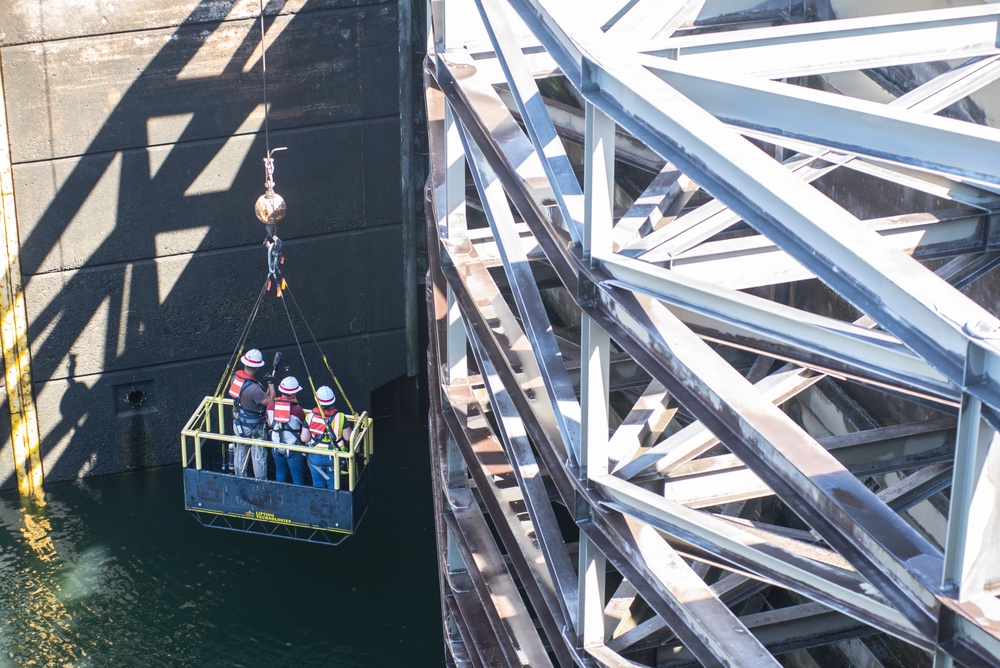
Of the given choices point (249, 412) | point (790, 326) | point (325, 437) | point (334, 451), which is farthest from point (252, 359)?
point (790, 326)

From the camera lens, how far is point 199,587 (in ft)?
52.4

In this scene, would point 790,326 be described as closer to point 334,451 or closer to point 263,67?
point 334,451

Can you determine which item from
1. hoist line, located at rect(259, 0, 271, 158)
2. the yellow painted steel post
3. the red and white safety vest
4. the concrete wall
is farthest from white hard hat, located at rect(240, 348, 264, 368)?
the yellow painted steel post

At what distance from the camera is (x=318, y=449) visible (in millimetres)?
15117

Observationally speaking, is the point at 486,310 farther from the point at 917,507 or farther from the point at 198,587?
the point at 198,587

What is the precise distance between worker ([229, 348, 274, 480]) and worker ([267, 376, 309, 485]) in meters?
0.21

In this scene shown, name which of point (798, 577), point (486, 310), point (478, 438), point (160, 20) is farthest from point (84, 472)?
point (798, 577)

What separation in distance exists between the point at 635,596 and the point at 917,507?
2797 mm

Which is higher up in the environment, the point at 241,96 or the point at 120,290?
the point at 241,96

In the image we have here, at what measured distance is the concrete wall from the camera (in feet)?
53.6

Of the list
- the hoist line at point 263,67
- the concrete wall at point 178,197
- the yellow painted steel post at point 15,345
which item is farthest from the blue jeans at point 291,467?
the yellow painted steel post at point 15,345

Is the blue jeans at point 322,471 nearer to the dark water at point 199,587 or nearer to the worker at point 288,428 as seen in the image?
the worker at point 288,428

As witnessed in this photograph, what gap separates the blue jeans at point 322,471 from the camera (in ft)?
50.6

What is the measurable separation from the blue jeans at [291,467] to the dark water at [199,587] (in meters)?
1.41
